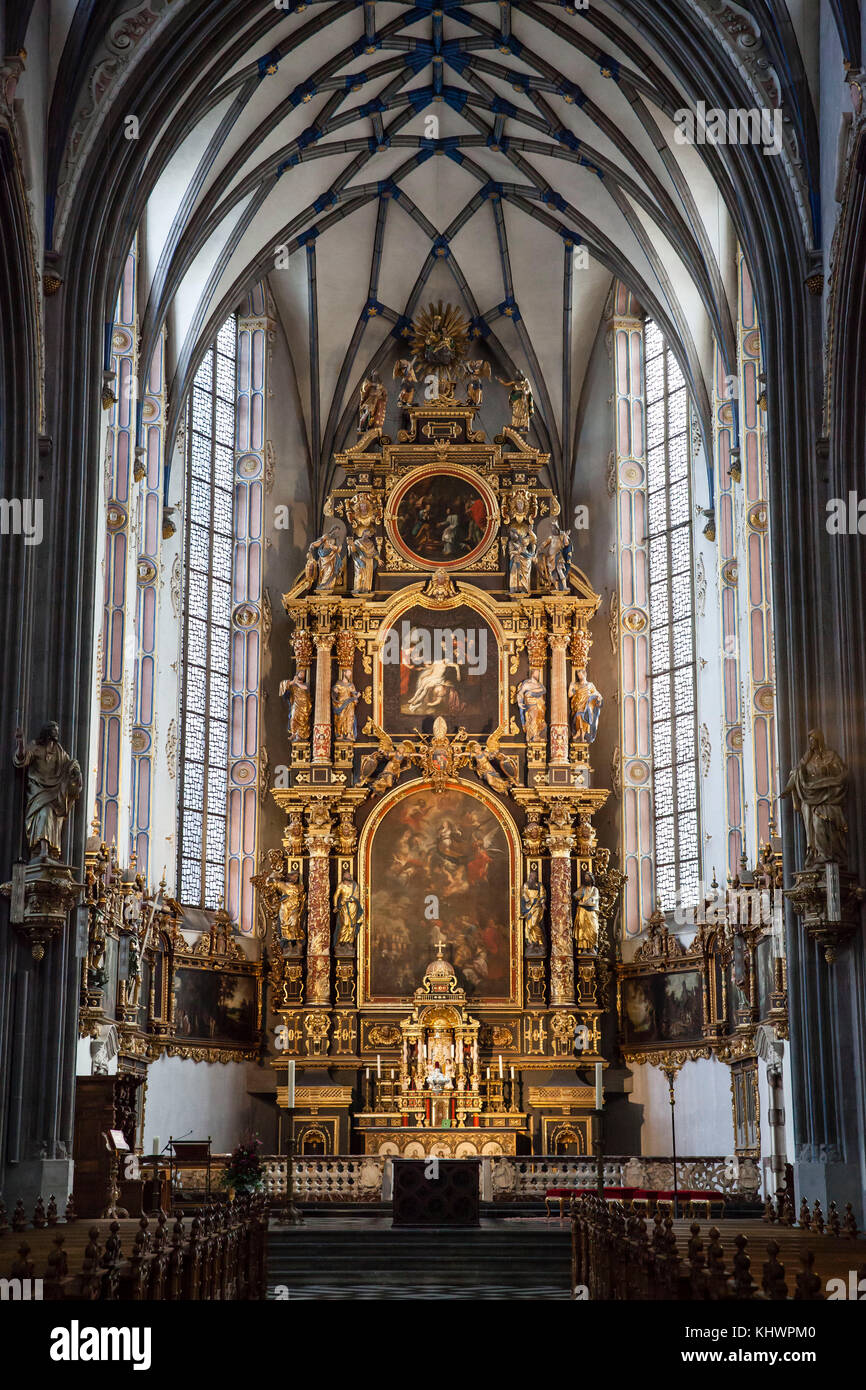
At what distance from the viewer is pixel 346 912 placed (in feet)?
92.4

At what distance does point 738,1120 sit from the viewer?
79.2 feet

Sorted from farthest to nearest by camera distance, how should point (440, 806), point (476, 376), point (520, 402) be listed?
point (476, 376) → point (520, 402) → point (440, 806)

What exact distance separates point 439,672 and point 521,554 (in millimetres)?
2613

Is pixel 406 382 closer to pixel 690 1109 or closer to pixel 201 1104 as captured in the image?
pixel 201 1104

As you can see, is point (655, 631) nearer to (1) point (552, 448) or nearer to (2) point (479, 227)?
(1) point (552, 448)

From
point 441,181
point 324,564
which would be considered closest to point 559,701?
point 324,564

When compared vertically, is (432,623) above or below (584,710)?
above

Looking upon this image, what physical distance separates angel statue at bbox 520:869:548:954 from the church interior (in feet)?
0.34

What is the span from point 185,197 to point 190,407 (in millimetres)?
4883

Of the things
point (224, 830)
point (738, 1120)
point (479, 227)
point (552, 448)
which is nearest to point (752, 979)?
point (738, 1120)

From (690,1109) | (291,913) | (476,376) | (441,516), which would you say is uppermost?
(476,376)

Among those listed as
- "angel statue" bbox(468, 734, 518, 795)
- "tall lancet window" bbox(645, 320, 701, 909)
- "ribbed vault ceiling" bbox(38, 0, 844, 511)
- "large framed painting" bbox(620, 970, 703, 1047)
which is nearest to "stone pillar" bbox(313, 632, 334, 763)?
"angel statue" bbox(468, 734, 518, 795)

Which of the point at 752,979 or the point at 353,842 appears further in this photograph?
the point at 353,842

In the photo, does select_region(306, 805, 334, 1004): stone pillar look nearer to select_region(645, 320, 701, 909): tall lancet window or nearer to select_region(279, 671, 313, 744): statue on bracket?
select_region(279, 671, 313, 744): statue on bracket
